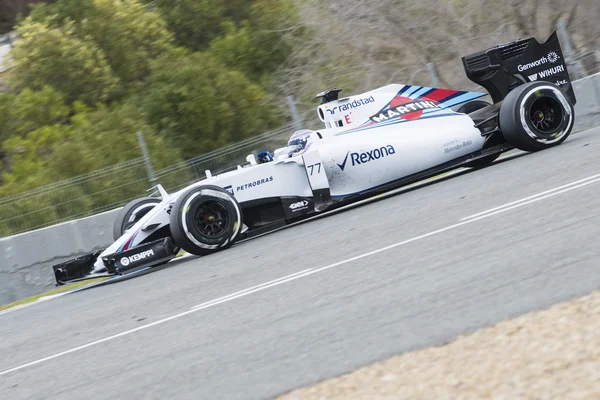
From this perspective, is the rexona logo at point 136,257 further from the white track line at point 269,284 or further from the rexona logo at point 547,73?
the rexona logo at point 547,73

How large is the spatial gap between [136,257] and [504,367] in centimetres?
640

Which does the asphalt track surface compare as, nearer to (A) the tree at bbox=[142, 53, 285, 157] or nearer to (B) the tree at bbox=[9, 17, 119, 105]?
(A) the tree at bbox=[142, 53, 285, 157]

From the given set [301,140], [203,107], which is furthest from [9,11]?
[301,140]

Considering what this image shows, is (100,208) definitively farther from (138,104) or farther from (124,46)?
(124,46)

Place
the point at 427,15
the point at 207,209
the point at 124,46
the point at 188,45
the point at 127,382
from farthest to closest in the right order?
1. the point at 188,45
2. the point at 124,46
3. the point at 427,15
4. the point at 207,209
5. the point at 127,382

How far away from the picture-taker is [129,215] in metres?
11.1

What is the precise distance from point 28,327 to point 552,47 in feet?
23.8

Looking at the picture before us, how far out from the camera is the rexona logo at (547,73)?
11.4 meters

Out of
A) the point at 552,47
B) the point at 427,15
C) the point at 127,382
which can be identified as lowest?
the point at 127,382

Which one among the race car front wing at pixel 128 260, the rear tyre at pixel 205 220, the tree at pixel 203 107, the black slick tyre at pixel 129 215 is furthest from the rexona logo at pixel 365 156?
the tree at pixel 203 107

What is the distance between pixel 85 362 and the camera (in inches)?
235

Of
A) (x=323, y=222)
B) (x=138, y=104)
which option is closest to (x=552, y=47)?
(x=323, y=222)

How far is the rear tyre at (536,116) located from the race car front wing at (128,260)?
13.6 ft

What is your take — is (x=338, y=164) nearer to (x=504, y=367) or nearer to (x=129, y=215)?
(x=129, y=215)
